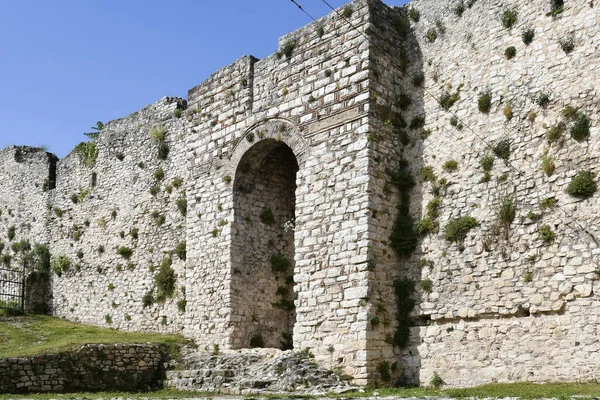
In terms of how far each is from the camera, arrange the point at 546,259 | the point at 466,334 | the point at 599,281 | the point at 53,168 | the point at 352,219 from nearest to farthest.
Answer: the point at 599,281
the point at 546,259
the point at 466,334
the point at 352,219
the point at 53,168

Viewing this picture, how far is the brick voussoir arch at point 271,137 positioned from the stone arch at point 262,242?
24mm

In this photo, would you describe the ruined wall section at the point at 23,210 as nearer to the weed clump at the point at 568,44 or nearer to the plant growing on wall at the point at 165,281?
the plant growing on wall at the point at 165,281

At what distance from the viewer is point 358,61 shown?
1625 centimetres

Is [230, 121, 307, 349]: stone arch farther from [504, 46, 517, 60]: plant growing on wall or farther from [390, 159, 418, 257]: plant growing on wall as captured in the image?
[504, 46, 517, 60]: plant growing on wall

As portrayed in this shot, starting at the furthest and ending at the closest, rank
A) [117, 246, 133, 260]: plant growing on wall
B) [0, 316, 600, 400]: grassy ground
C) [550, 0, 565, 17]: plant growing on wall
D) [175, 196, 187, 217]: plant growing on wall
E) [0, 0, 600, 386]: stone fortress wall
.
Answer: [117, 246, 133, 260]: plant growing on wall < [175, 196, 187, 217]: plant growing on wall < [550, 0, 565, 17]: plant growing on wall < [0, 0, 600, 386]: stone fortress wall < [0, 316, 600, 400]: grassy ground

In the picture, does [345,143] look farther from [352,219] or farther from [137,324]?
[137,324]

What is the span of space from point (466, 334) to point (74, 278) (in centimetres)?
1546

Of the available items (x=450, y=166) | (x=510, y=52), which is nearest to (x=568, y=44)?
(x=510, y=52)

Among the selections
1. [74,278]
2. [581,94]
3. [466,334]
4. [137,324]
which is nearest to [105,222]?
[74,278]

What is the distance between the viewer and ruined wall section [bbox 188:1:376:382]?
15.4 meters

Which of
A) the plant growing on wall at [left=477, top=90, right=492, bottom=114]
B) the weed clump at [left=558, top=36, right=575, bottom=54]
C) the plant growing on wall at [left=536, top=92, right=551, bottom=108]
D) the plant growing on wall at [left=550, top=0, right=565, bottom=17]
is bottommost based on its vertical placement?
the plant growing on wall at [left=536, top=92, right=551, bottom=108]

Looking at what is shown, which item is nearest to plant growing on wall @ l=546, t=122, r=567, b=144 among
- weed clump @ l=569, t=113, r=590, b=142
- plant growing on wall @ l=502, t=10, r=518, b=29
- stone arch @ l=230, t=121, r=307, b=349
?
weed clump @ l=569, t=113, r=590, b=142

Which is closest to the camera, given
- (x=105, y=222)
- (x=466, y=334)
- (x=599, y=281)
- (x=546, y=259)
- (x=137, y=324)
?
(x=599, y=281)

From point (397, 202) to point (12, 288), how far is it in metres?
17.3
